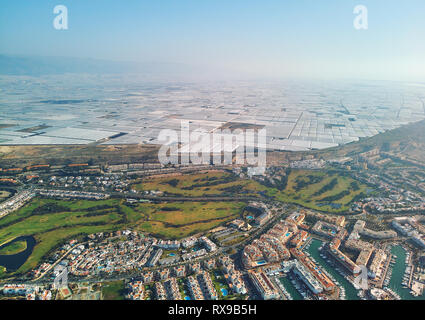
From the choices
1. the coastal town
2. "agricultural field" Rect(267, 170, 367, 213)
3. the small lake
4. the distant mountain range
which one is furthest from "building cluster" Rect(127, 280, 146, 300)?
the distant mountain range

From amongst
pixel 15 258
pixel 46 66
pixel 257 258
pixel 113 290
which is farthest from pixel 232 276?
pixel 46 66

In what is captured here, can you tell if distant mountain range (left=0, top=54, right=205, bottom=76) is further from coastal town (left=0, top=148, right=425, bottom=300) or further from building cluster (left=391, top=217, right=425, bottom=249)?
building cluster (left=391, top=217, right=425, bottom=249)

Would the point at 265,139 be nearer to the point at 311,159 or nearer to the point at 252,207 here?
the point at 311,159

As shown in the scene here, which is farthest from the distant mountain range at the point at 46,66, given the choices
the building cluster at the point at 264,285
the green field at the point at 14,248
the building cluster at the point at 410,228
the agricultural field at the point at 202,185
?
the building cluster at the point at 410,228

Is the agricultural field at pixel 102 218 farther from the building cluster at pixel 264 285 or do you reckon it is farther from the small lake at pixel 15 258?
the building cluster at pixel 264 285

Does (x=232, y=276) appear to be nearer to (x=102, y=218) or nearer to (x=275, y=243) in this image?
(x=275, y=243)
